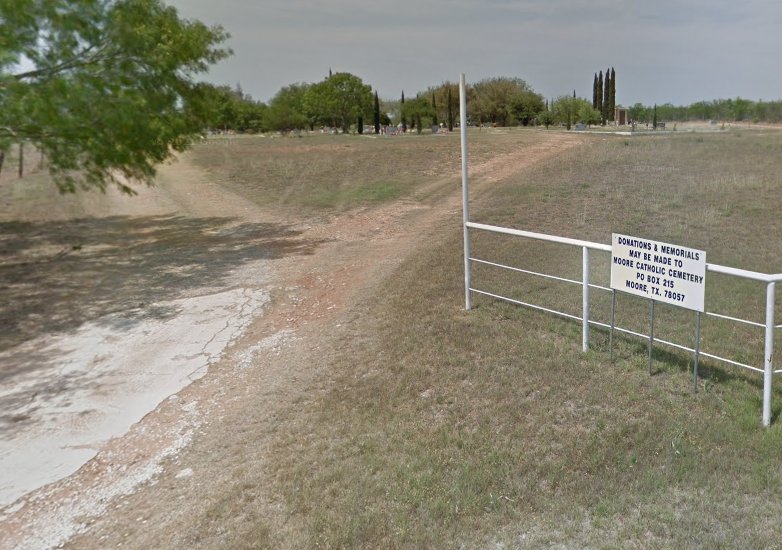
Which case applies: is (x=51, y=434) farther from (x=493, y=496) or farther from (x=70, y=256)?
(x=70, y=256)

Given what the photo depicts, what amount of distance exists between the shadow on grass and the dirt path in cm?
25

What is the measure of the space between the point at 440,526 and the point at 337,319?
3852 millimetres

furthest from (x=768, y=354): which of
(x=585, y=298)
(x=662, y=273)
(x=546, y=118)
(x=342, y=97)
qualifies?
(x=546, y=118)

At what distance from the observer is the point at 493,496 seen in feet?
10.7

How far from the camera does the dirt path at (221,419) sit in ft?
11.4

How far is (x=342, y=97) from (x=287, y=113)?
31.2ft

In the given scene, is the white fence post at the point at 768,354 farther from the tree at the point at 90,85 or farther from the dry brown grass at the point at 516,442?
the tree at the point at 90,85

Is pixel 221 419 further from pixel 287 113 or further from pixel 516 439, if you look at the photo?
pixel 287 113

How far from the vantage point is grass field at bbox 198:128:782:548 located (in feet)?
9.87

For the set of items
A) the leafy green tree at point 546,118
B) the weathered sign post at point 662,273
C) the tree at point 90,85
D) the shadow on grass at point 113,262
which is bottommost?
the shadow on grass at point 113,262

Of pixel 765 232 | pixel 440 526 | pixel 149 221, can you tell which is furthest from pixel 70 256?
pixel 765 232

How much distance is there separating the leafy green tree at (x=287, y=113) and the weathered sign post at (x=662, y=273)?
6369 cm

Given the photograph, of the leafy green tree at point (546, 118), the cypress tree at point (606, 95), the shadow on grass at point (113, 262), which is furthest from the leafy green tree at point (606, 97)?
the shadow on grass at point (113, 262)

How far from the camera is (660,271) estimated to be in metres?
4.11
